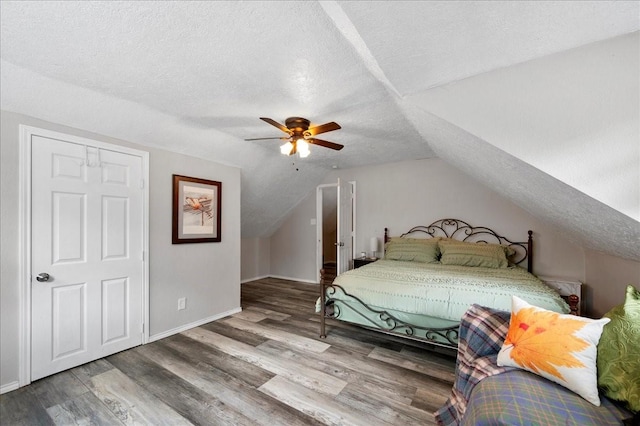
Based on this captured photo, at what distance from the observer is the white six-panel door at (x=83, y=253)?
2152mm

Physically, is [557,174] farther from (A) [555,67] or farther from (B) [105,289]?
(B) [105,289]

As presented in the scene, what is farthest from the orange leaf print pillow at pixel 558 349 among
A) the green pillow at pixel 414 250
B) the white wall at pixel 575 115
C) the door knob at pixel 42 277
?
the door knob at pixel 42 277

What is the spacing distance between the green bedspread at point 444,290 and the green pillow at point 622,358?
3.28 feet

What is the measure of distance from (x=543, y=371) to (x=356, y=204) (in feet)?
13.4

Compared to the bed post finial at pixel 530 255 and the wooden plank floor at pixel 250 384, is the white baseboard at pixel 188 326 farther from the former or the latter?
the bed post finial at pixel 530 255

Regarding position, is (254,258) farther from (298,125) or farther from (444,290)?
(444,290)

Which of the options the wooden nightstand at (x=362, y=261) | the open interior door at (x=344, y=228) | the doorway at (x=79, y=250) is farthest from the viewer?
the wooden nightstand at (x=362, y=261)

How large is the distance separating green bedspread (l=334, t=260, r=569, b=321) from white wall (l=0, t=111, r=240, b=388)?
5.92 ft

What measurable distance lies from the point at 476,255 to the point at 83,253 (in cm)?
461

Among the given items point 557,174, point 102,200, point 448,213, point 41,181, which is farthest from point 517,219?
point 41,181

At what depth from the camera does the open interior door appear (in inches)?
162

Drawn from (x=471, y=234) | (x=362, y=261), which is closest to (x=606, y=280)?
(x=471, y=234)

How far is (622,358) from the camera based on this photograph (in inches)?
43.7

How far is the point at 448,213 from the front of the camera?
14.0 ft
